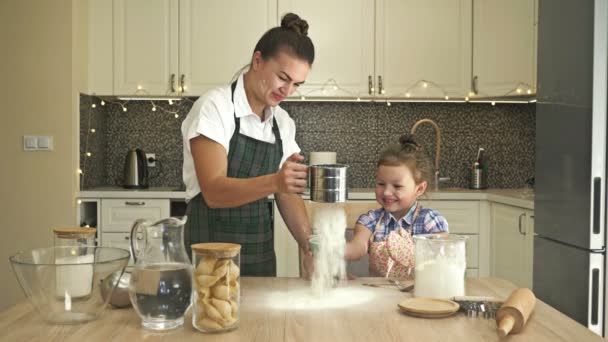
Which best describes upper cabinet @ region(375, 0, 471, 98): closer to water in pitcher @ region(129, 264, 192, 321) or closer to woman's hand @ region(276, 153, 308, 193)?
woman's hand @ region(276, 153, 308, 193)

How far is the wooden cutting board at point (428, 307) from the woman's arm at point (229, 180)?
0.35 meters

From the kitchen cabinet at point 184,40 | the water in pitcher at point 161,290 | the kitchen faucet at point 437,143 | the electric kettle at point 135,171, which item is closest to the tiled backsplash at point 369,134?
the kitchen faucet at point 437,143

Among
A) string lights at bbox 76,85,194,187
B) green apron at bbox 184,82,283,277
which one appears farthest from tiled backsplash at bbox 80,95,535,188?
green apron at bbox 184,82,283,277

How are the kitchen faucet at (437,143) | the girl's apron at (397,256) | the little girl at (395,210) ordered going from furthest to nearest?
the kitchen faucet at (437,143) → the little girl at (395,210) → the girl's apron at (397,256)

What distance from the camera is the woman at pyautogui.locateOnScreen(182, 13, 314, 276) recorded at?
6.81 ft

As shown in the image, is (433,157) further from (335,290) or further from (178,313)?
(178,313)

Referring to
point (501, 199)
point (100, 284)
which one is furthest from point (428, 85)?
point (100, 284)

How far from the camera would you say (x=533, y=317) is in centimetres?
154

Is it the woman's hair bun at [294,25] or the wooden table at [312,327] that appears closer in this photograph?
the wooden table at [312,327]

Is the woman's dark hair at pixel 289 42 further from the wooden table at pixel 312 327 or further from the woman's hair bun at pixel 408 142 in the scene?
the wooden table at pixel 312 327

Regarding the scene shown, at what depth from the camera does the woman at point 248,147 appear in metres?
2.07

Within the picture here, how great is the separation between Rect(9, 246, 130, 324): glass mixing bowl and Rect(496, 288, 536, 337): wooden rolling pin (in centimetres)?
72

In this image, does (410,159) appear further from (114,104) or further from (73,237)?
(114,104)

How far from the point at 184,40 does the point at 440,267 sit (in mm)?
2999
